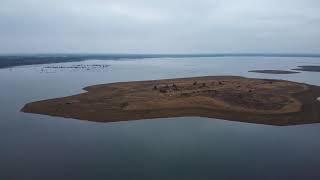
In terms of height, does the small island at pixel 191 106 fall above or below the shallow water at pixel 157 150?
above

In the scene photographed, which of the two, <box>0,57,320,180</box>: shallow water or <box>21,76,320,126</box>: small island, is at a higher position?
<box>21,76,320,126</box>: small island

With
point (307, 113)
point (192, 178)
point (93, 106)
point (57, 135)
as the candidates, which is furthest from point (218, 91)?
point (192, 178)

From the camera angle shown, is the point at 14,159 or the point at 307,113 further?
the point at 307,113

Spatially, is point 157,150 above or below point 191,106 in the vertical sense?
below

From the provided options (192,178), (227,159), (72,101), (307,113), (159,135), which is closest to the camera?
(192,178)

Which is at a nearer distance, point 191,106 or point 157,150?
point 157,150

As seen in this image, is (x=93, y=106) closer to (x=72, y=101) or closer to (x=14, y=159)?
(x=72, y=101)

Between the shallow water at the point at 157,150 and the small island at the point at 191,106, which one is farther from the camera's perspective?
the small island at the point at 191,106

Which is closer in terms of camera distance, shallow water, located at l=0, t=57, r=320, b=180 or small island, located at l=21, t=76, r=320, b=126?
shallow water, located at l=0, t=57, r=320, b=180
